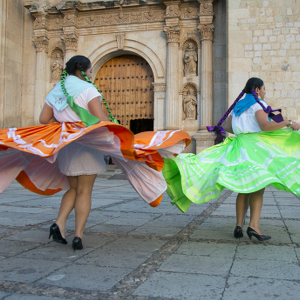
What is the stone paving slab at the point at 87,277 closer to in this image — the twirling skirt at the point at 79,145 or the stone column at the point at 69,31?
the twirling skirt at the point at 79,145

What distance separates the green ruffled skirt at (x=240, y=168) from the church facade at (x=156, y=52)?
8053 millimetres

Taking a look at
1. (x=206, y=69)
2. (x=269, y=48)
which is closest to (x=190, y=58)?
(x=206, y=69)

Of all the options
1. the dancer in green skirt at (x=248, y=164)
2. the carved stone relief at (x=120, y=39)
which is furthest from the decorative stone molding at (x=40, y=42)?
the dancer in green skirt at (x=248, y=164)

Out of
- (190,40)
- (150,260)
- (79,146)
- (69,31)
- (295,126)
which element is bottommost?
(150,260)

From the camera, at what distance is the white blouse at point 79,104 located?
2.94 meters

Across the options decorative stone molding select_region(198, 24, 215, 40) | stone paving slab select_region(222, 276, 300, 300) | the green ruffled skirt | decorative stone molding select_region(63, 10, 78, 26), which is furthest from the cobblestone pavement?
decorative stone molding select_region(63, 10, 78, 26)

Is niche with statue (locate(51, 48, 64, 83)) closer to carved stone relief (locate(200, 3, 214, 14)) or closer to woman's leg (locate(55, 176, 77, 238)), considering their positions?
carved stone relief (locate(200, 3, 214, 14))

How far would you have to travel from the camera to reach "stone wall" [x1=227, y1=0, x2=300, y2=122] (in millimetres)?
10961

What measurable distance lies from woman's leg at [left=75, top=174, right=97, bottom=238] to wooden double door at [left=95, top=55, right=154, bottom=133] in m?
10.9

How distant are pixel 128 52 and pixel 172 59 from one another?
1.98 meters

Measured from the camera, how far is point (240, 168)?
3229 mm

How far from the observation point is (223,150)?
358 centimetres

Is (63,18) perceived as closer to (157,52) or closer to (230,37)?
(157,52)

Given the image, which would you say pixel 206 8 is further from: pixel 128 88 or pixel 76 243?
pixel 76 243
